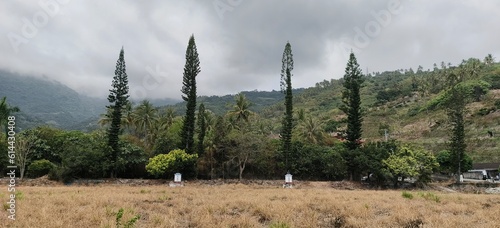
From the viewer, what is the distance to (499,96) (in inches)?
3984

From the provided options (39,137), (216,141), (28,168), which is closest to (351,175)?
(216,141)

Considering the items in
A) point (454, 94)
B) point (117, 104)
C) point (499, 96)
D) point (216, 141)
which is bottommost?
point (216, 141)

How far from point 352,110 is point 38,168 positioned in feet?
128

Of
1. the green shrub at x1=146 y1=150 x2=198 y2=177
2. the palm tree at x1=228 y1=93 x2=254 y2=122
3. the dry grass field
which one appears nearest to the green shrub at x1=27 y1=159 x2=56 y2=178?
the green shrub at x1=146 y1=150 x2=198 y2=177

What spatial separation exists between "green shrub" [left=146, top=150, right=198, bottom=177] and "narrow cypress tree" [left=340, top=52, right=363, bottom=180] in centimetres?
1938

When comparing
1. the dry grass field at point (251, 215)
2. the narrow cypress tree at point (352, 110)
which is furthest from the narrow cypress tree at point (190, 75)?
the dry grass field at point (251, 215)

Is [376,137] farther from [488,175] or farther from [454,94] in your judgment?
[454,94]

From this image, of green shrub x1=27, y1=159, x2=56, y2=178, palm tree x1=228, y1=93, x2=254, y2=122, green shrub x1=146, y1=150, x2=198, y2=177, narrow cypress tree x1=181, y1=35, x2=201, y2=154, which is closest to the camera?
green shrub x1=146, y1=150, x2=198, y2=177

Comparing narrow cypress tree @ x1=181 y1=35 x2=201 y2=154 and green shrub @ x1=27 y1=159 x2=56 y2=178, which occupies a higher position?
narrow cypress tree @ x1=181 y1=35 x2=201 y2=154

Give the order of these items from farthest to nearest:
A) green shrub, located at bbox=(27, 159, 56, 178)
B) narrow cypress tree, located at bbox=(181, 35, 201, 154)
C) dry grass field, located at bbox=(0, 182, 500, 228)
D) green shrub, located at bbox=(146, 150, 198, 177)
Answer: narrow cypress tree, located at bbox=(181, 35, 201, 154) < green shrub, located at bbox=(27, 159, 56, 178) < green shrub, located at bbox=(146, 150, 198, 177) < dry grass field, located at bbox=(0, 182, 500, 228)

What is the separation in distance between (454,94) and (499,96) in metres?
65.6

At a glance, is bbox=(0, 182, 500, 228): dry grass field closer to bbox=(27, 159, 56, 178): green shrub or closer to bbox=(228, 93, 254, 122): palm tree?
bbox=(27, 159, 56, 178): green shrub

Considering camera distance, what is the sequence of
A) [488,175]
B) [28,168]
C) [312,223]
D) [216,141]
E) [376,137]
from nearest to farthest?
[312,223] → [28,168] → [216,141] → [488,175] → [376,137]

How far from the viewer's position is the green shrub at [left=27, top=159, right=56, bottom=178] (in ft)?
125
